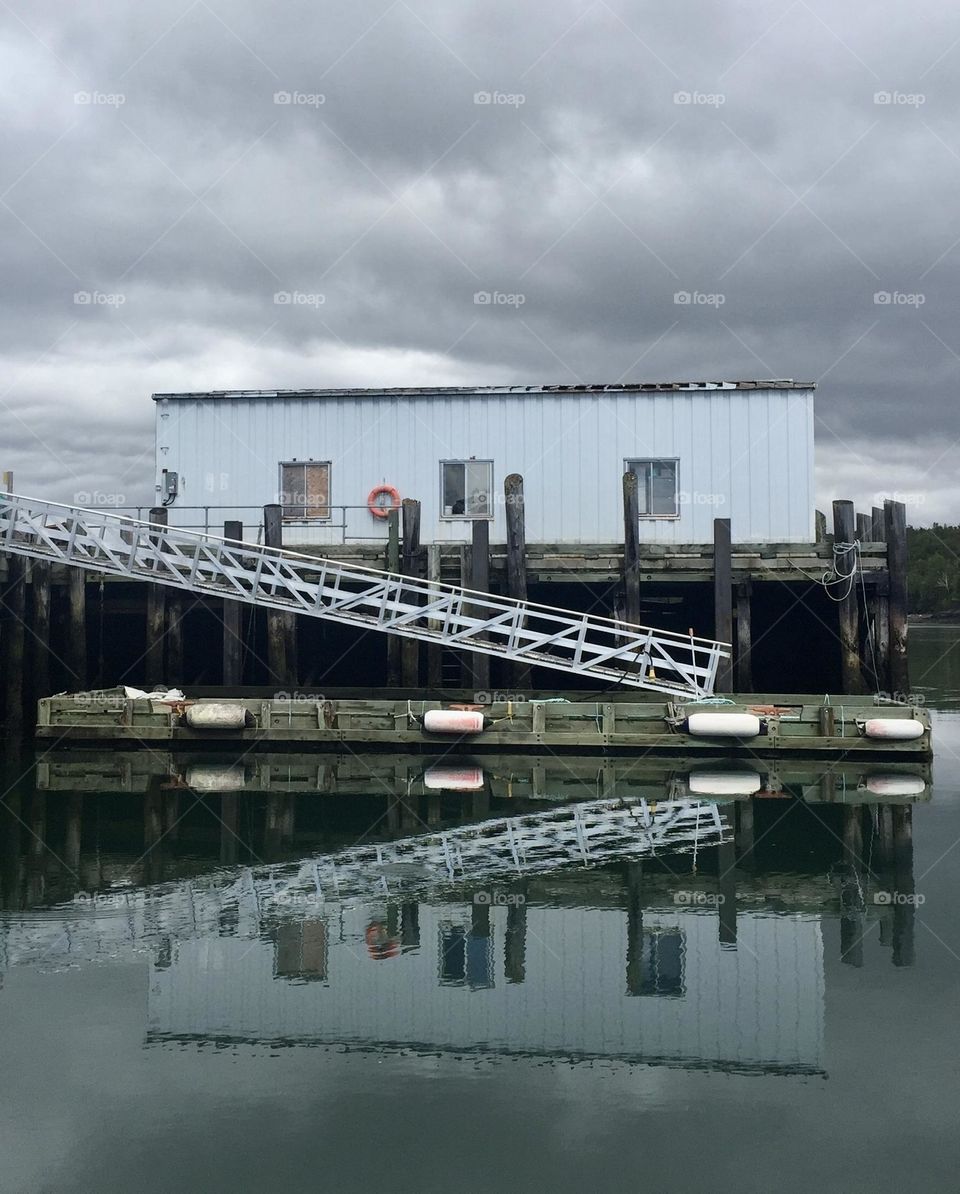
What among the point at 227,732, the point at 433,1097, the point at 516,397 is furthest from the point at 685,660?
the point at 433,1097

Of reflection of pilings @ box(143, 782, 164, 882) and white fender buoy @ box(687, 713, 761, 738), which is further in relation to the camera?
white fender buoy @ box(687, 713, 761, 738)

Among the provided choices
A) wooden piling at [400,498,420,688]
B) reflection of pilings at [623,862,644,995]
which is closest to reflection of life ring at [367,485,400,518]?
wooden piling at [400,498,420,688]

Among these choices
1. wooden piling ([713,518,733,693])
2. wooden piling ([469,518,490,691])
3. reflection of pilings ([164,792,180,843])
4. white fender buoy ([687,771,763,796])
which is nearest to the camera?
reflection of pilings ([164,792,180,843])

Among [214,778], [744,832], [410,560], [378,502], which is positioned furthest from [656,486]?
[214,778]

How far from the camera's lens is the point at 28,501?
23844mm

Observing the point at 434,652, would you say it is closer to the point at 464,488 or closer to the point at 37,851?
the point at 464,488

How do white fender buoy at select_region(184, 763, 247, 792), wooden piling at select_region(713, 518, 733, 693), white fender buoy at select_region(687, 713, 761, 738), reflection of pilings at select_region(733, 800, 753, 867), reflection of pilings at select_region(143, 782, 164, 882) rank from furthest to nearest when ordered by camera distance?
wooden piling at select_region(713, 518, 733, 693) < white fender buoy at select_region(687, 713, 761, 738) < white fender buoy at select_region(184, 763, 247, 792) < reflection of pilings at select_region(733, 800, 753, 867) < reflection of pilings at select_region(143, 782, 164, 882)

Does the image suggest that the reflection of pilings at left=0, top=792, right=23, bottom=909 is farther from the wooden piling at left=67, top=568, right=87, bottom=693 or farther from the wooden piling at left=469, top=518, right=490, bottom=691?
the wooden piling at left=469, top=518, right=490, bottom=691

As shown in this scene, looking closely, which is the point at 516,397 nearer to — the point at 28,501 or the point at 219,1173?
the point at 28,501

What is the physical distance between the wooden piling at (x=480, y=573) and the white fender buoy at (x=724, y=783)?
5.55m

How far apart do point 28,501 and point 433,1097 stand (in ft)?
64.6

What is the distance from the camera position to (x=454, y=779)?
19531 mm

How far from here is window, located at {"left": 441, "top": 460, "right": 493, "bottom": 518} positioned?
27203mm

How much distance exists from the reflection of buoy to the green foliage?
11878 cm
